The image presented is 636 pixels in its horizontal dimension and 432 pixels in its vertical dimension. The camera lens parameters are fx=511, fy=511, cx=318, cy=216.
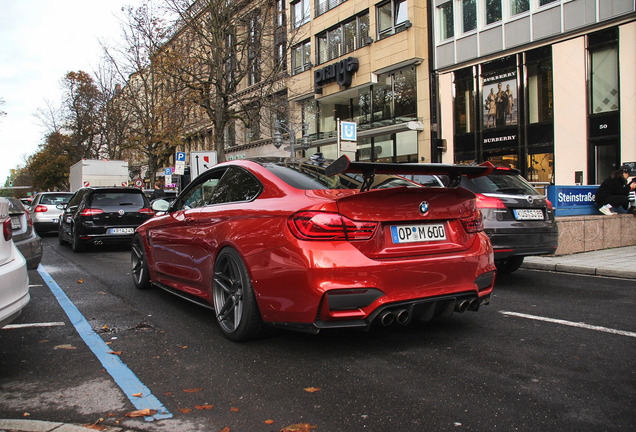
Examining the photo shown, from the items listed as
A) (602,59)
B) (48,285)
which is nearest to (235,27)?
(602,59)

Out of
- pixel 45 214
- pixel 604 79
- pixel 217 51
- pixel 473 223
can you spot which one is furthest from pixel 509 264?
pixel 217 51

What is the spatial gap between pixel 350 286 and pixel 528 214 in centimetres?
460

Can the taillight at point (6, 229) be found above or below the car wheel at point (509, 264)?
above

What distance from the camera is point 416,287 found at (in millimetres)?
3553

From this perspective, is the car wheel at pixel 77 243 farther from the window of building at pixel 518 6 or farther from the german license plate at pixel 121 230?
the window of building at pixel 518 6

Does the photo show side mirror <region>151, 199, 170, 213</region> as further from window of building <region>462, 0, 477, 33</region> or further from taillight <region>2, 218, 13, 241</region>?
window of building <region>462, 0, 477, 33</region>

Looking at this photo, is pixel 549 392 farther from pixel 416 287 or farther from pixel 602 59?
pixel 602 59

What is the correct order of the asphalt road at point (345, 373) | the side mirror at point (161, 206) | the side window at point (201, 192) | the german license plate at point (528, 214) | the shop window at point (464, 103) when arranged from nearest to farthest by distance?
1. the asphalt road at point (345, 373)
2. the side window at point (201, 192)
3. the side mirror at point (161, 206)
4. the german license plate at point (528, 214)
5. the shop window at point (464, 103)

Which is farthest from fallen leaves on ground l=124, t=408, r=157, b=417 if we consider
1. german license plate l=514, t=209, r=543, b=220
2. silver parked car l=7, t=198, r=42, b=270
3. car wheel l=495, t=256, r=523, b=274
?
car wheel l=495, t=256, r=523, b=274

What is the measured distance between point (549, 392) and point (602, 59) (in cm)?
2002

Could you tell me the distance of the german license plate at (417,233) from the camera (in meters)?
3.58

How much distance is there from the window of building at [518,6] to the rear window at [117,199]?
17.7m

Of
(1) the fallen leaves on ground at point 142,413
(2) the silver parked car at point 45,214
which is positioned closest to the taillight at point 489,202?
(1) the fallen leaves on ground at point 142,413

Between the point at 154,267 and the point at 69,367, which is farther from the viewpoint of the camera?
the point at 154,267
